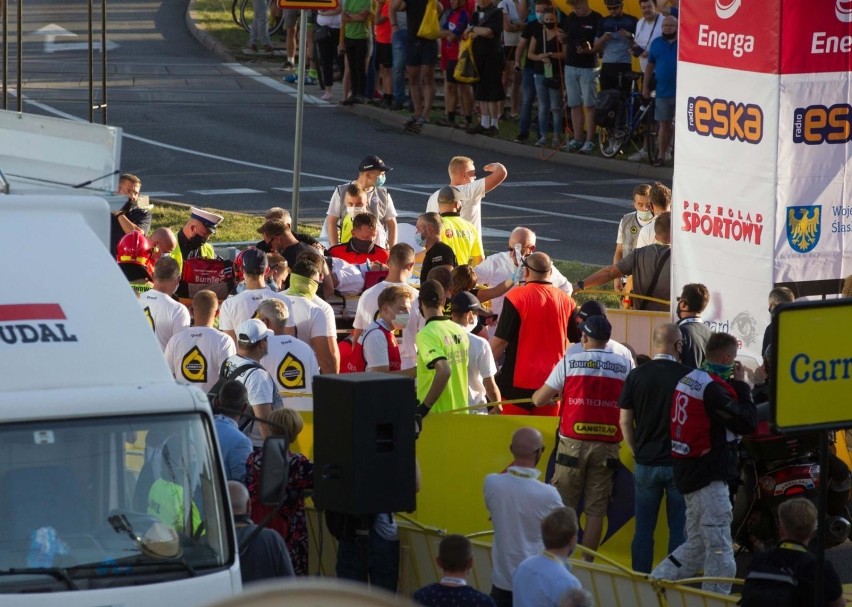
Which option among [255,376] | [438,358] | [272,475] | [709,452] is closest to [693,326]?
[709,452]

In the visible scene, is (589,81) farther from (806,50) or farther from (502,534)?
(502,534)

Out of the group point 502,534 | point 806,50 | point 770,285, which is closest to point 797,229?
point 770,285

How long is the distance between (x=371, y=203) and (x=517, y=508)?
25.0ft

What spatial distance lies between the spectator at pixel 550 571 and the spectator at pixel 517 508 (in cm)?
71

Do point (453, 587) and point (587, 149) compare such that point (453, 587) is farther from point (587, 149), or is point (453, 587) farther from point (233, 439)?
point (587, 149)

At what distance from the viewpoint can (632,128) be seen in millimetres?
24125

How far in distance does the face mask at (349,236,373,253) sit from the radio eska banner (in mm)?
3308

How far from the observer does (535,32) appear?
24312 millimetres

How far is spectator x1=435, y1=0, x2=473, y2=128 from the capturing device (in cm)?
2556

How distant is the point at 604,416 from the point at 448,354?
1.23 m


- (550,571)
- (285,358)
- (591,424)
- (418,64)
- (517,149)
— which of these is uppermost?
(418,64)

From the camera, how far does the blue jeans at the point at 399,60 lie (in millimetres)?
26297

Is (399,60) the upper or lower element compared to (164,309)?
upper

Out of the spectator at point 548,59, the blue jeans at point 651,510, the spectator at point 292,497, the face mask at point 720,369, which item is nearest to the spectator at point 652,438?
the blue jeans at point 651,510
